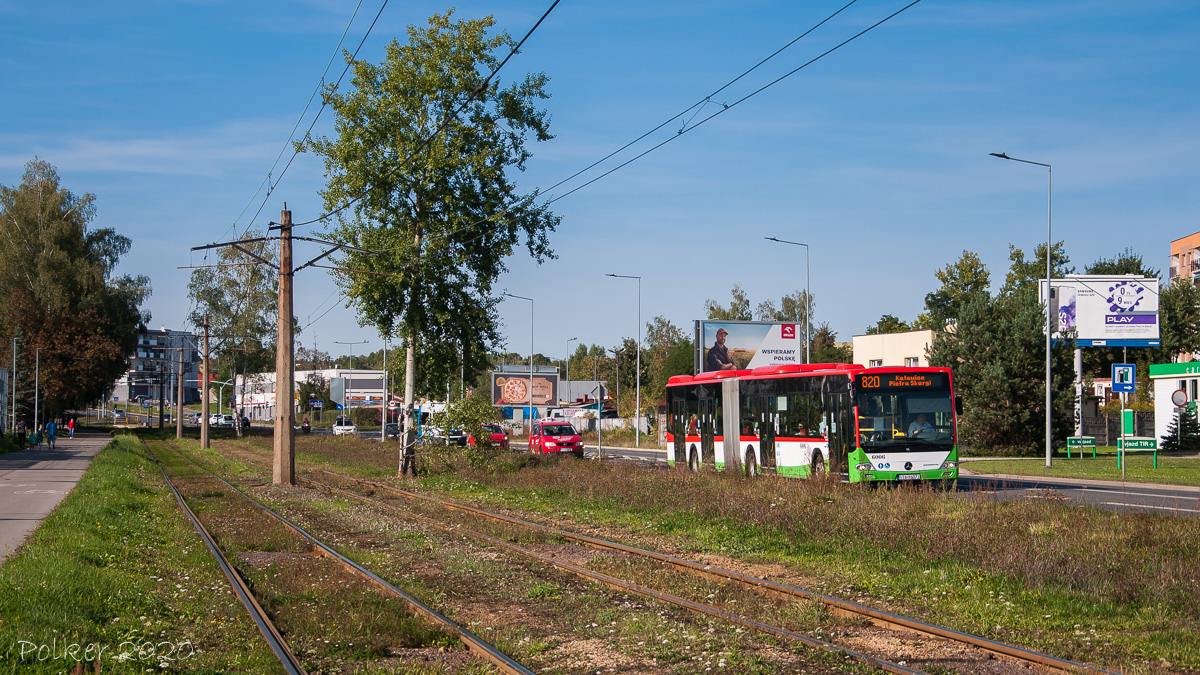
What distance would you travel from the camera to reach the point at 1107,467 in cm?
3200

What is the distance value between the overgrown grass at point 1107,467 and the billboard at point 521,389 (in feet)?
166

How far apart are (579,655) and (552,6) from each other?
24.9ft

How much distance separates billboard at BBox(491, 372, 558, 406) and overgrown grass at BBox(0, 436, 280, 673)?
219 ft

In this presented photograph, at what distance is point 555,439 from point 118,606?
108ft

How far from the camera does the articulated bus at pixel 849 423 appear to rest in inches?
797

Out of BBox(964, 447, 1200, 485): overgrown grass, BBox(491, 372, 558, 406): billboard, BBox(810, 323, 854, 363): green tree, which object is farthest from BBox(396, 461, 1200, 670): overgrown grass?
BBox(810, 323, 854, 363): green tree

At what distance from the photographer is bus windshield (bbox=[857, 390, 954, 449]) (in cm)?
2033

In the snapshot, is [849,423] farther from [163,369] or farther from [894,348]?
[163,369]

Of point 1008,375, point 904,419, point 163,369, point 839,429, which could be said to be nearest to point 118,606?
point 839,429

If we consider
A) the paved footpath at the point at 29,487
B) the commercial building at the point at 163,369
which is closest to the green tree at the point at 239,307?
the commercial building at the point at 163,369

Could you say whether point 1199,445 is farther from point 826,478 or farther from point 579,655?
point 579,655

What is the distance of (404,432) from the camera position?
30453mm

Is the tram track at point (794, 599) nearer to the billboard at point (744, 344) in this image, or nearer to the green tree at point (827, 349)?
the billboard at point (744, 344)

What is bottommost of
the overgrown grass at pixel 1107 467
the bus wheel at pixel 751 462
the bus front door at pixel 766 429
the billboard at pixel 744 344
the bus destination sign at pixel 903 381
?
the overgrown grass at pixel 1107 467
